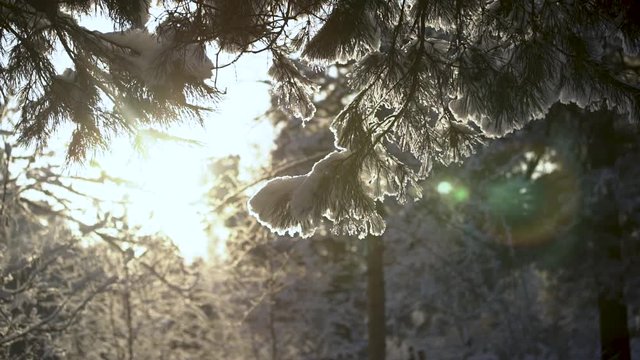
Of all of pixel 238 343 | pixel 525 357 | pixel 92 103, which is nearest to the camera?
pixel 92 103

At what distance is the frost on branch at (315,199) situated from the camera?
3.79 meters

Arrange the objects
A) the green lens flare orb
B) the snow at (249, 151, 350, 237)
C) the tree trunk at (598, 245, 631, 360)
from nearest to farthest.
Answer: the snow at (249, 151, 350, 237)
the tree trunk at (598, 245, 631, 360)
the green lens flare orb

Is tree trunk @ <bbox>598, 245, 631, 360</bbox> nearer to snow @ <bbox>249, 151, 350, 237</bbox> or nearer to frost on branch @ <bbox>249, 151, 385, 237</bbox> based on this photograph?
frost on branch @ <bbox>249, 151, 385, 237</bbox>

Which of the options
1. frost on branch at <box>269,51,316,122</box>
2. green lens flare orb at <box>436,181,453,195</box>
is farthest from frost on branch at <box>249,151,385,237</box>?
green lens flare orb at <box>436,181,453,195</box>

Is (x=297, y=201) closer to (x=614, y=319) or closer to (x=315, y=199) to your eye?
(x=315, y=199)

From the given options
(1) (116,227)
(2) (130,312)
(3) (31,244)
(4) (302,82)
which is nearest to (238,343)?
(2) (130,312)

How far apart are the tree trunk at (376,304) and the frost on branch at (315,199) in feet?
22.0

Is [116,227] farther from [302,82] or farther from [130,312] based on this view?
[130,312]

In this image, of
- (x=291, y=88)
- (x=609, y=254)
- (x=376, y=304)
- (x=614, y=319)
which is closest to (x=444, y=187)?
(x=609, y=254)

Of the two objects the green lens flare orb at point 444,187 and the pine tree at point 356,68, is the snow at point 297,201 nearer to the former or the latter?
the pine tree at point 356,68

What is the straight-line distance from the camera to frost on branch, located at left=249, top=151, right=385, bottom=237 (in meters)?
3.79

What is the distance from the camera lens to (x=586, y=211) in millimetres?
11094

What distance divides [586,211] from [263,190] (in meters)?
8.71

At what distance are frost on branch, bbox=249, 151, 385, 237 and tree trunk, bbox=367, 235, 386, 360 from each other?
6.70m
